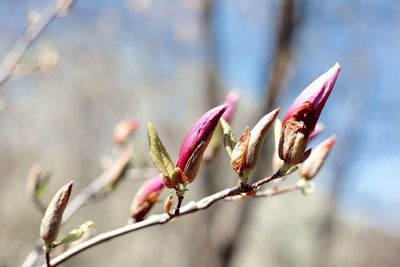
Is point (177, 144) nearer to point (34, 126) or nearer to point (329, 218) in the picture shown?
point (329, 218)

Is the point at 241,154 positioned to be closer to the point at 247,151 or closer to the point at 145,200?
the point at 247,151

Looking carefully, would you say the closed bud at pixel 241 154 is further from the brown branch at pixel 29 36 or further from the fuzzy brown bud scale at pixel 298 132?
the brown branch at pixel 29 36

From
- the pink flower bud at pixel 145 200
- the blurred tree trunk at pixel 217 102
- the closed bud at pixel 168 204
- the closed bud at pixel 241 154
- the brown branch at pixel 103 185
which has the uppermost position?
the closed bud at pixel 241 154

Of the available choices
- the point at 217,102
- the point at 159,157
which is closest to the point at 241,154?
the point at 159,157

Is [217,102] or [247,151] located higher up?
[247,151]

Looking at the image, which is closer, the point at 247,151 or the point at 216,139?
the point at 247,151

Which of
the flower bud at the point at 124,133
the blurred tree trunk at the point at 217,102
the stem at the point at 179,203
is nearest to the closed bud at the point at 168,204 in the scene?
the stem at the point at 179,203

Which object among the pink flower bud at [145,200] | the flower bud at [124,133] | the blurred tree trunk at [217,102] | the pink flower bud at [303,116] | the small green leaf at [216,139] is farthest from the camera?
the blurred tree trunk at [217,102]

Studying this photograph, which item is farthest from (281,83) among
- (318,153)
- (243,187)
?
(243,187)
